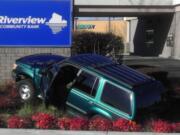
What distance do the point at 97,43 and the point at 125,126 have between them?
12.5 metres

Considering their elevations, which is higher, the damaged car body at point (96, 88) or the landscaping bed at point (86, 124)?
the damaged car body at point (96, 88)

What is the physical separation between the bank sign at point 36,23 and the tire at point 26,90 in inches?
170

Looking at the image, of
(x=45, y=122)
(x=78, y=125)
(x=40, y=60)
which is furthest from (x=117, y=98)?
(x=40, y=60)

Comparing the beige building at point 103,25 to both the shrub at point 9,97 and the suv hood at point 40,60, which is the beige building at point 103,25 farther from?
the suv hood at point 40,60

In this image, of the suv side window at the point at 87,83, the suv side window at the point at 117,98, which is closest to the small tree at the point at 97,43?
the suv side window at the point at 87,83

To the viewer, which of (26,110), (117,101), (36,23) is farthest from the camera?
(36,23)

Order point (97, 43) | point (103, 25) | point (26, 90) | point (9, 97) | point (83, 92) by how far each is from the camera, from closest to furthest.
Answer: point (83, 92) < point (26, 90) < point (9, 97) < point (97, 43) < point (103, 25)

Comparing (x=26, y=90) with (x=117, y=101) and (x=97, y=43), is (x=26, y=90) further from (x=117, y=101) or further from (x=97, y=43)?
(x=97, y=43)

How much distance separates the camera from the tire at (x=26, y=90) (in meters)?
12.4

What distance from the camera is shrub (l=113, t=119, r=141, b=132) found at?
9.02 metres

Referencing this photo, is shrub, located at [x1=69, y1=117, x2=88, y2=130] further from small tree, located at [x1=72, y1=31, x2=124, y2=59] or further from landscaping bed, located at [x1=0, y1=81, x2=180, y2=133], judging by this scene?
small tree, located at [x1=72, y1=31, x2=124, y2=59]

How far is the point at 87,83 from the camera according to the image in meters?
10.6

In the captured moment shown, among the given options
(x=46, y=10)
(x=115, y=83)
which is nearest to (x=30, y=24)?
(x=46, y=10)

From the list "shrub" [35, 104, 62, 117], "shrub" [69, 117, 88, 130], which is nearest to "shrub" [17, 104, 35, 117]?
"shrub" [35, 104, 62, 117]
